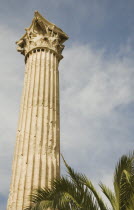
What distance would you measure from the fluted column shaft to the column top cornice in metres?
0.43

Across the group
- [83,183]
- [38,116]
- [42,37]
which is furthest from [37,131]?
[42,37]

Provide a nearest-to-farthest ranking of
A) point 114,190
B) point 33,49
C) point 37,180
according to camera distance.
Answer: point 114,190 → point 37,180 → point 33,49

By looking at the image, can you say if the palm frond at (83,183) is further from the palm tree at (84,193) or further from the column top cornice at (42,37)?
the column top cornice at (42,37)

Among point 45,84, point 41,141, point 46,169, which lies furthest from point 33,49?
point 46,169

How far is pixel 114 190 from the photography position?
7.52 m

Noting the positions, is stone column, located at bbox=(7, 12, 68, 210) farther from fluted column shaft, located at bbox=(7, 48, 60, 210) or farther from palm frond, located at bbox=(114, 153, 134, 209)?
palm frond, located at bbox=(114, 153, 134, 209)

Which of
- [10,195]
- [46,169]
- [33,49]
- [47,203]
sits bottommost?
[47,203]

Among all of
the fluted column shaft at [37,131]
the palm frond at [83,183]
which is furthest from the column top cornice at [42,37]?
the palm frond at [83,183]

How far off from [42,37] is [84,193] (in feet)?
31.2

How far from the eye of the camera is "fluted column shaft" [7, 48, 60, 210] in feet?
32.5

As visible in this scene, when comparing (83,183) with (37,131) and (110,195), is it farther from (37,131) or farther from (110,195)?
(37,131)

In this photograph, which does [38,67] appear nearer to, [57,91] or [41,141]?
[57,91]

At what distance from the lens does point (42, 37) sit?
14828 mm

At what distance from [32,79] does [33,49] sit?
6.74 feet
